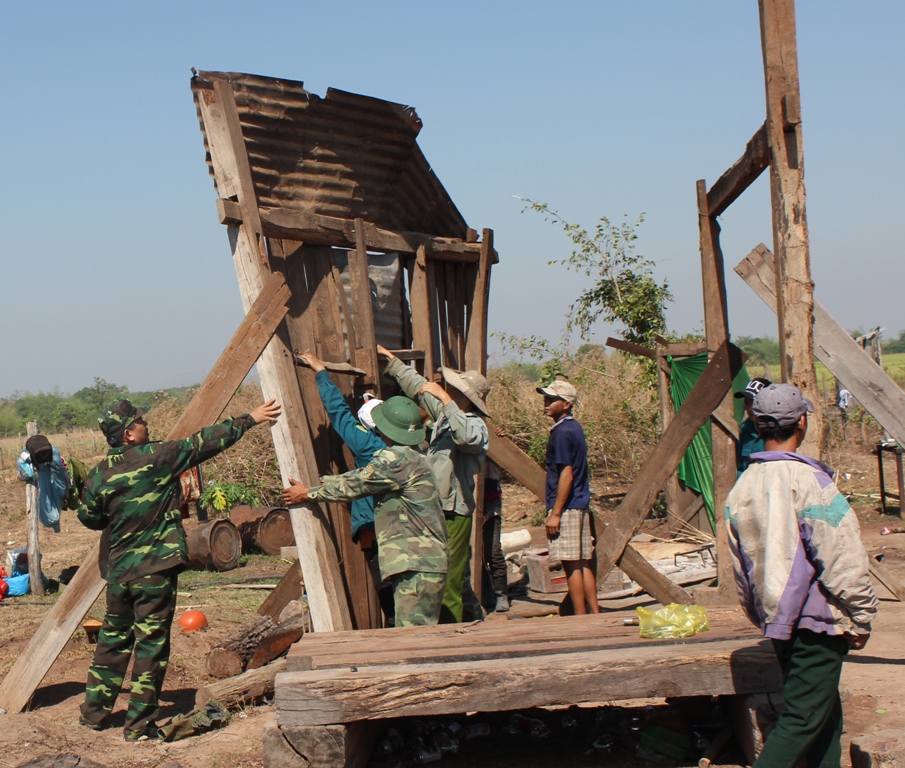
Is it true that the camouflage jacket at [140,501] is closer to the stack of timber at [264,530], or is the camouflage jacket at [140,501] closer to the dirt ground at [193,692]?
the dirt ground at [193,692]

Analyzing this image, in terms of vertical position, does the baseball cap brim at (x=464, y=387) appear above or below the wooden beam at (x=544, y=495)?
above

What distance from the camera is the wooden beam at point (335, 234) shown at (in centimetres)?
579

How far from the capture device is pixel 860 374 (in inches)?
224

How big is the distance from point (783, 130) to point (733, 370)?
1.57m

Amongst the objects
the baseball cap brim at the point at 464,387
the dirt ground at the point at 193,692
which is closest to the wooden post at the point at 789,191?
the dirt ground at the point at 193,692

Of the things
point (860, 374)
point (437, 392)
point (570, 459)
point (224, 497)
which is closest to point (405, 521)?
point (437, 392)

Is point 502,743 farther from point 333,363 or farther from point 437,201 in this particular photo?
point 437,201

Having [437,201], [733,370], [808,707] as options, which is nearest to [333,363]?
[437,201]

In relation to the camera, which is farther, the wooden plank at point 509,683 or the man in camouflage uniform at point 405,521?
the man in camouflage uniform at point 405,521

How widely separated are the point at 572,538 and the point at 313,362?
223 centimetres

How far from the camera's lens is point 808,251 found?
4.50m

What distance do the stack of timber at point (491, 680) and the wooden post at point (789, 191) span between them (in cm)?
117

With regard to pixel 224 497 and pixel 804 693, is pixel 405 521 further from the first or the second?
pixel 224 497

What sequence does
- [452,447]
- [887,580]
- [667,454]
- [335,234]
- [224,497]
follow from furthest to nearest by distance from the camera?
[224,497], [887,580], [335,234], [667,454], [452,447]
